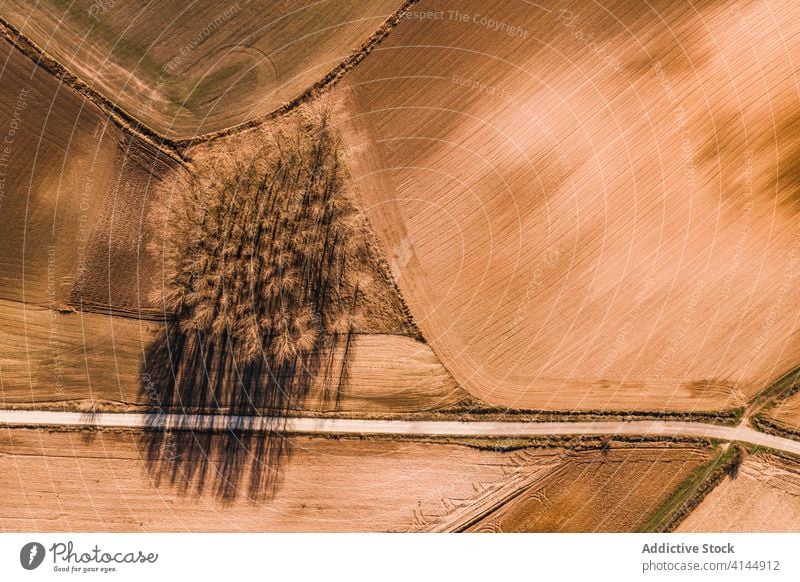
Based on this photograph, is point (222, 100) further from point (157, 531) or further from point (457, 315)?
point (157, 531)

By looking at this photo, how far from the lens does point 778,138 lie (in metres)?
10.7

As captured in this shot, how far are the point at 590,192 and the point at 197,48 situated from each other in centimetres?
1004

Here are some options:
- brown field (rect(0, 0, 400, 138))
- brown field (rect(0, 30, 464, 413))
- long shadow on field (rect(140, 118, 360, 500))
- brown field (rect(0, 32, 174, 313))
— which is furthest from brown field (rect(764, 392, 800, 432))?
brown field (rect(0, 32, 174, 313))

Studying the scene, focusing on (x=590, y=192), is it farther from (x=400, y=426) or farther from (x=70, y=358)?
(x=70, y=358)

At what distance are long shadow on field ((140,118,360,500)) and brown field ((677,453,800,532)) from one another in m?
9.77

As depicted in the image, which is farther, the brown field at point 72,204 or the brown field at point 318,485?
the brown field at point 318,485

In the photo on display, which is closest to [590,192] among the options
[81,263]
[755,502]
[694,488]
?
[694,488]

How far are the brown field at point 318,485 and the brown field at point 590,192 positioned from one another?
1.66 metres

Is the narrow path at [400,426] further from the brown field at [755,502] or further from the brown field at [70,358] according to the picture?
the brown field at [755,502]

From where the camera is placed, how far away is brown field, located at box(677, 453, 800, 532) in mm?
10883

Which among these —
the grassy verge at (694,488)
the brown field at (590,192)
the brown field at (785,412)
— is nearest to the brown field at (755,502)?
the grassy verge at (694,488)

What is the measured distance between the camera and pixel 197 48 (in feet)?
33.7

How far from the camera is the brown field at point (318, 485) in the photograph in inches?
411

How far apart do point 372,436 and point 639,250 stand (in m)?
8.02
